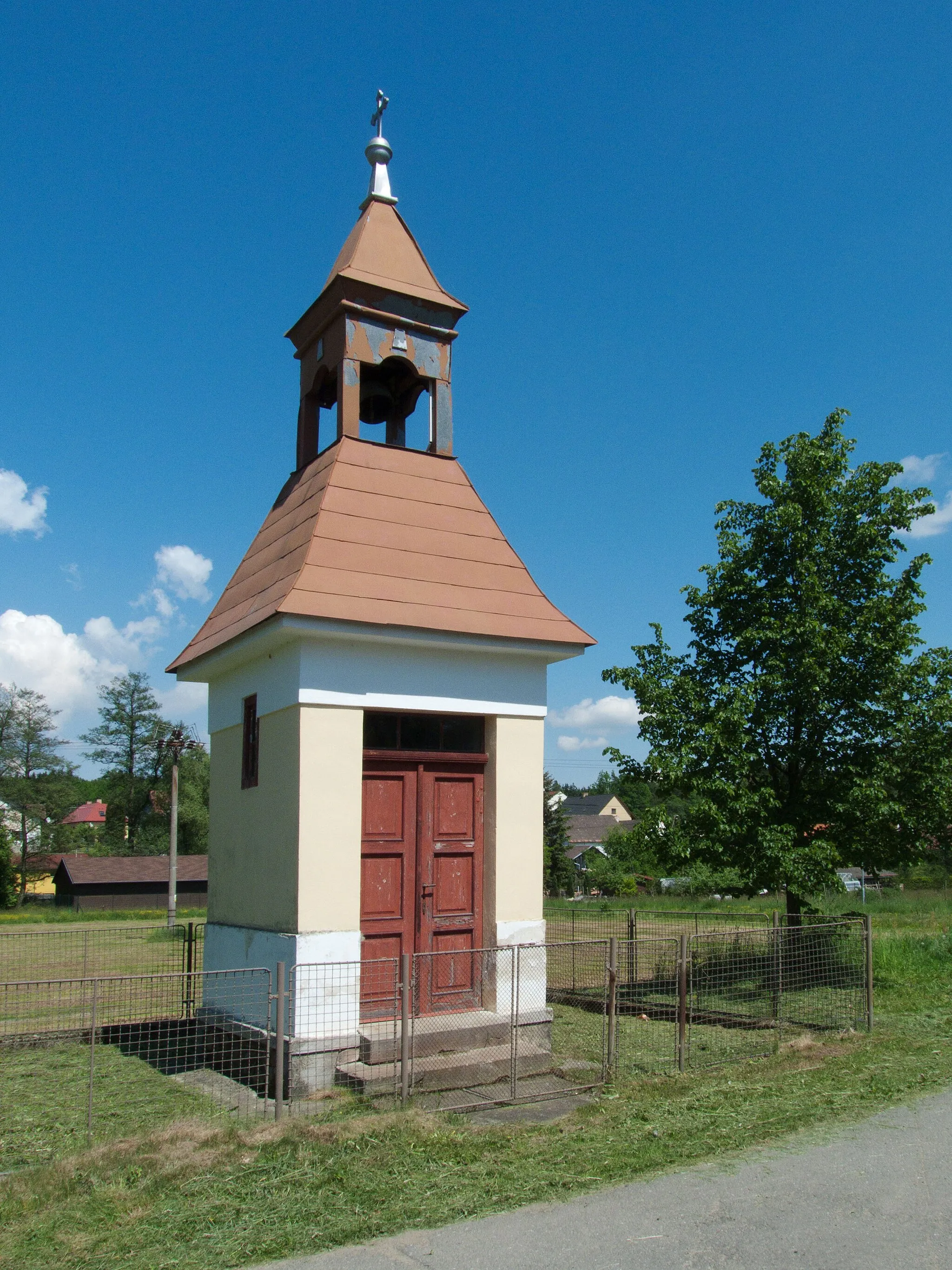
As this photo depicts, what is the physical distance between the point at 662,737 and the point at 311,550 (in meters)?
6.95

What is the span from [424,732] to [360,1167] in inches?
169

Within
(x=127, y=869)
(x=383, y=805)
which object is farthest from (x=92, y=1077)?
(x=127, y=869)

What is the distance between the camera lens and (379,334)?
10945 millimetres

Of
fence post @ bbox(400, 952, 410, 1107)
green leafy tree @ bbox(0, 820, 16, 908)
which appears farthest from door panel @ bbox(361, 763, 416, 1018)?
green leafy tree @ bbox(0, 820, 16, 908)

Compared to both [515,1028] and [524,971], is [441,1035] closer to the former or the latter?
[515,1028]

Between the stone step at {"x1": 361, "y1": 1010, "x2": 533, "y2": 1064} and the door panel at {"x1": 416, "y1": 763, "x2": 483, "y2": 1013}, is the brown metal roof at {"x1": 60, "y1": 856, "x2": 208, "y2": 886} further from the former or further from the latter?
the stone step at {"x1": 361, "y1": 1010, "x2": 533, "y2": 1064}

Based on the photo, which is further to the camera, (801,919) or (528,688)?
(801,919)

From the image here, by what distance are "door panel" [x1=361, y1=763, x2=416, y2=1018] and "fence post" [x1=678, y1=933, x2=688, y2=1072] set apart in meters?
2.49

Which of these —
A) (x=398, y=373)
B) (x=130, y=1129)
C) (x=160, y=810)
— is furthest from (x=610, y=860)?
(x=130, y=1129)

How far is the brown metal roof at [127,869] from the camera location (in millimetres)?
49094

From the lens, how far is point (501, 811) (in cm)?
988

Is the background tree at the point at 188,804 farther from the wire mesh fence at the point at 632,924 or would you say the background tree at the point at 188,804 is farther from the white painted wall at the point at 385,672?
the white painted wall at the point at 385,672

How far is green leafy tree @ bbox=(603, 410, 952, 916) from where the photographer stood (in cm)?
1393

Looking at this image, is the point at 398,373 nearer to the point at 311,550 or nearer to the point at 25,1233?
the point at 311,550
